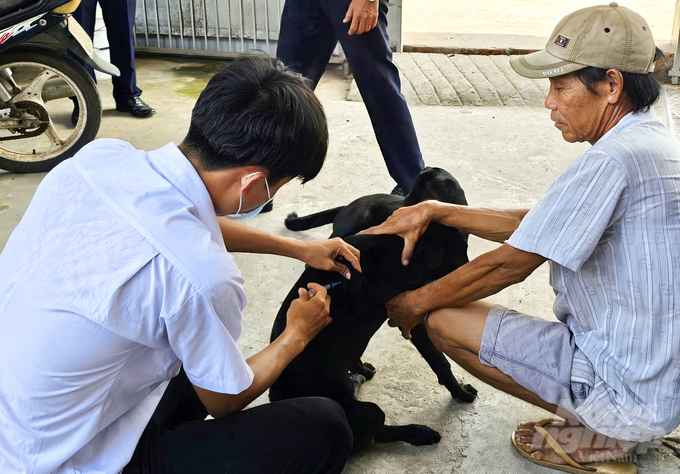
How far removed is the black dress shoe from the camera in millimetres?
4441

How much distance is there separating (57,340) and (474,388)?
1.42 m

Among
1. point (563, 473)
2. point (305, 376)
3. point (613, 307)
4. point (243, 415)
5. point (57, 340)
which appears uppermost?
point (57, 340)

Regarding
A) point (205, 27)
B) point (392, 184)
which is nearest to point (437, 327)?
point (392, 184)

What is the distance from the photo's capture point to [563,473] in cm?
179

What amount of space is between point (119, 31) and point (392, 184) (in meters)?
2.33

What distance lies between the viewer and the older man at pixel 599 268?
4.74 ft

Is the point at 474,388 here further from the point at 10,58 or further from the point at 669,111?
the point at 669,111

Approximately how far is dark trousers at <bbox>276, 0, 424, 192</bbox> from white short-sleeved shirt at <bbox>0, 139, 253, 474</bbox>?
1862 millimetres

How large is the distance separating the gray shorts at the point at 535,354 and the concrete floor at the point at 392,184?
31 cm

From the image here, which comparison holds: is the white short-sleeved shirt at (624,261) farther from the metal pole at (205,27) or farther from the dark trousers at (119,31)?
the metal pole at (205,27)

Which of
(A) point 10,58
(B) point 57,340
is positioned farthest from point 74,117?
(B) point 57,340

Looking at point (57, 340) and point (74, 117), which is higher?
point (57, 340)

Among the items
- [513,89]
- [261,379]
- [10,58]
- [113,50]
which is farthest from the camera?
[513,89]

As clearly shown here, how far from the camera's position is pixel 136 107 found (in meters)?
4.45
